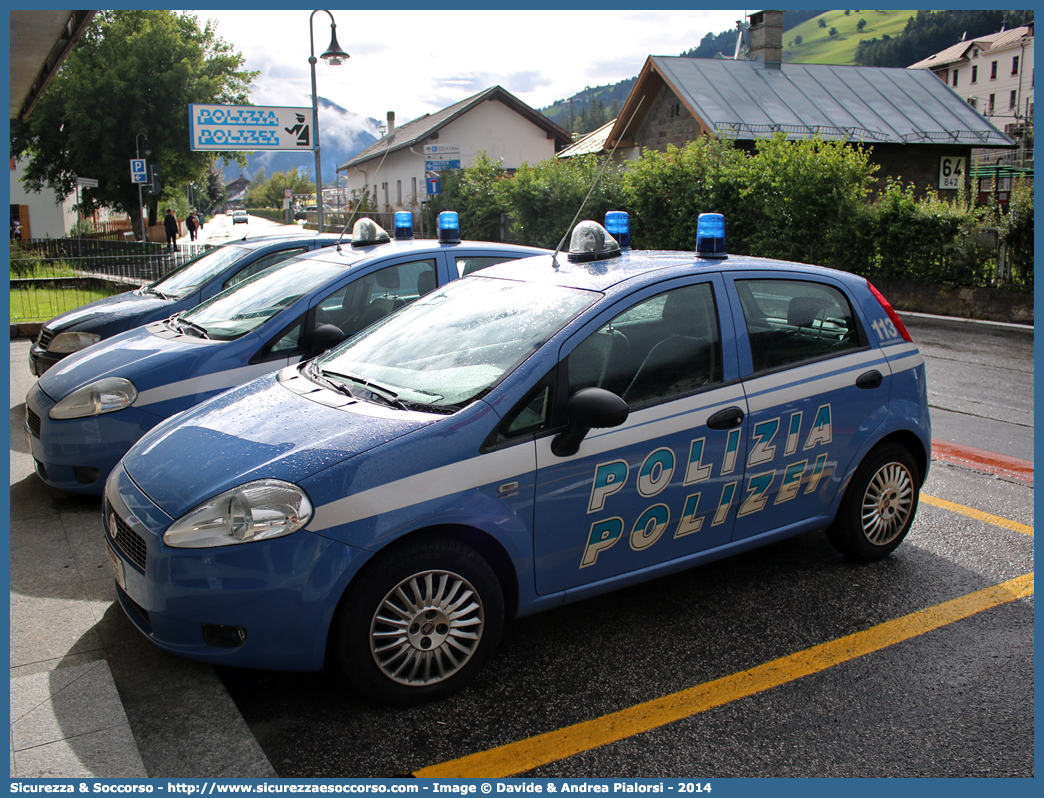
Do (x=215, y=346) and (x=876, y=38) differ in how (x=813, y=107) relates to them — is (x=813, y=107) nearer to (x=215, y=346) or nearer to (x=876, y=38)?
(x=215, y=346)

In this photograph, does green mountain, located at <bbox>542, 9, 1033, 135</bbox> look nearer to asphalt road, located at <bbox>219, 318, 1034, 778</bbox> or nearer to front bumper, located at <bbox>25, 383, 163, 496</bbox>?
front bumper, located at <bbox>25, 383, 163, 496</bbox>

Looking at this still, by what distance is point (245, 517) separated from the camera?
284cm

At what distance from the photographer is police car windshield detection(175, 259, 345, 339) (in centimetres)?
547

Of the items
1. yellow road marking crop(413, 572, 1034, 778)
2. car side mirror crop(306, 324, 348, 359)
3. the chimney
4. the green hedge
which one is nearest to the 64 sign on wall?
the chimney

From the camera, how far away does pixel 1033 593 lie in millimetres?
4051

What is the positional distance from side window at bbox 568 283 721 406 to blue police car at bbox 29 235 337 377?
441cm

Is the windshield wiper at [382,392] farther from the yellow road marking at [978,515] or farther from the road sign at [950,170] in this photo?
the road sign at [950,170]

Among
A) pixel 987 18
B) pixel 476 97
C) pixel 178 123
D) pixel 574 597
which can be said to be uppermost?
pixel 987 18

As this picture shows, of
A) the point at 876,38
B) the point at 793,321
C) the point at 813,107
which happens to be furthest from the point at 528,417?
the point at 876,38

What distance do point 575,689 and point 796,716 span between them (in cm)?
81

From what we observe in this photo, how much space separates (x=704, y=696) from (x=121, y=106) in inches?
1596

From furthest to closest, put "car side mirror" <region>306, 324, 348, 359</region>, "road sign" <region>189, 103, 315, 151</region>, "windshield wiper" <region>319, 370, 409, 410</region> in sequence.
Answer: "road sign" <region>189, 103, 315, 151</region>
"car side mirror" <region>306, 324, 348, 359</region>
"windshield wiper" <region>319, 370, 409, 410</region>
